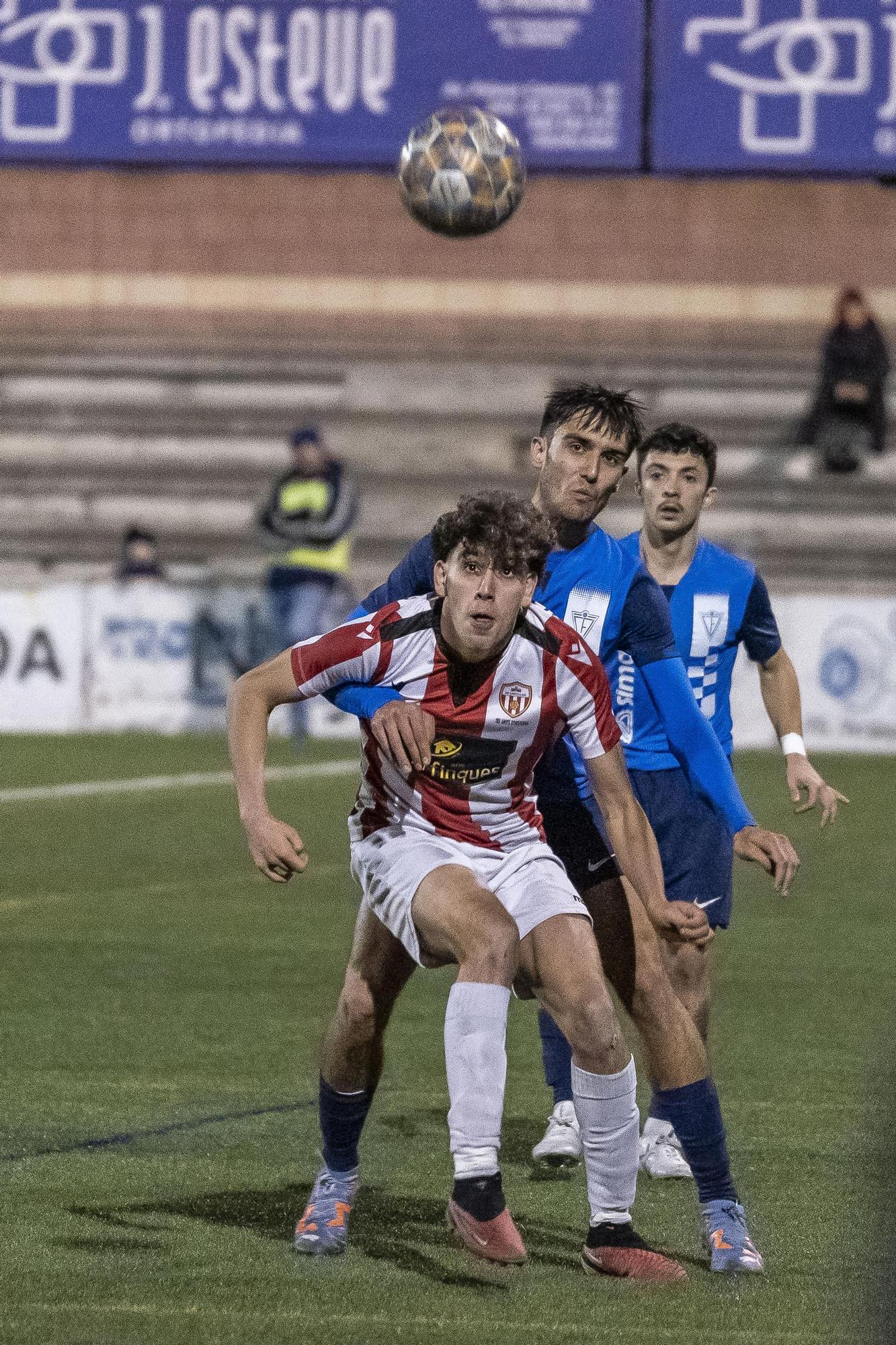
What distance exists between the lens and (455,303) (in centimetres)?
2411

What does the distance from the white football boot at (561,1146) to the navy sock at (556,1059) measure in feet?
0.41

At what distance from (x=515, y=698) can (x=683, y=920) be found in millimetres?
604

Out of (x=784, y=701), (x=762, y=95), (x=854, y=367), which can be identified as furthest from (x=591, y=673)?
(x=854, y=367)

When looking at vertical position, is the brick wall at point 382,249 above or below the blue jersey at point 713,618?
above

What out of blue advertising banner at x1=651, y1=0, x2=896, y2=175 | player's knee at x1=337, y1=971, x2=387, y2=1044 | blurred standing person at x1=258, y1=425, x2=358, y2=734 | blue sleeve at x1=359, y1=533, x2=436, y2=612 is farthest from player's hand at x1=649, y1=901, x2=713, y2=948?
blue advertising banner at x1=651, y1=0, x2=896, y2=175

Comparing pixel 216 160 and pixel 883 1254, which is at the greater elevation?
pixel 216 160

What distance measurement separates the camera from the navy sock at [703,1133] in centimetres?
509

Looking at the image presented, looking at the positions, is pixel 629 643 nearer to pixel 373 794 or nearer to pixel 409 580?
pixel 409 580

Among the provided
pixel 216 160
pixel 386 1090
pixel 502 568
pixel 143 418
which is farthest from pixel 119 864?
pixel 143 418

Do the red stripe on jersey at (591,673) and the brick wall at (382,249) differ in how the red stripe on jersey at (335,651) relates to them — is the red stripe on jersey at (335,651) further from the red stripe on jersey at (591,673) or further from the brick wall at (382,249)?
the brick wall at (382,249)

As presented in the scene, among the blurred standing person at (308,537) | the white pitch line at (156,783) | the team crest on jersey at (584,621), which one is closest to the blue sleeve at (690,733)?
the team crest on jersey at (584,621)

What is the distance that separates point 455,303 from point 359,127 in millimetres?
4927

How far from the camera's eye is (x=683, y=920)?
16.6 ft

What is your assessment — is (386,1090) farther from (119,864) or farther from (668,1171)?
(119,864)
